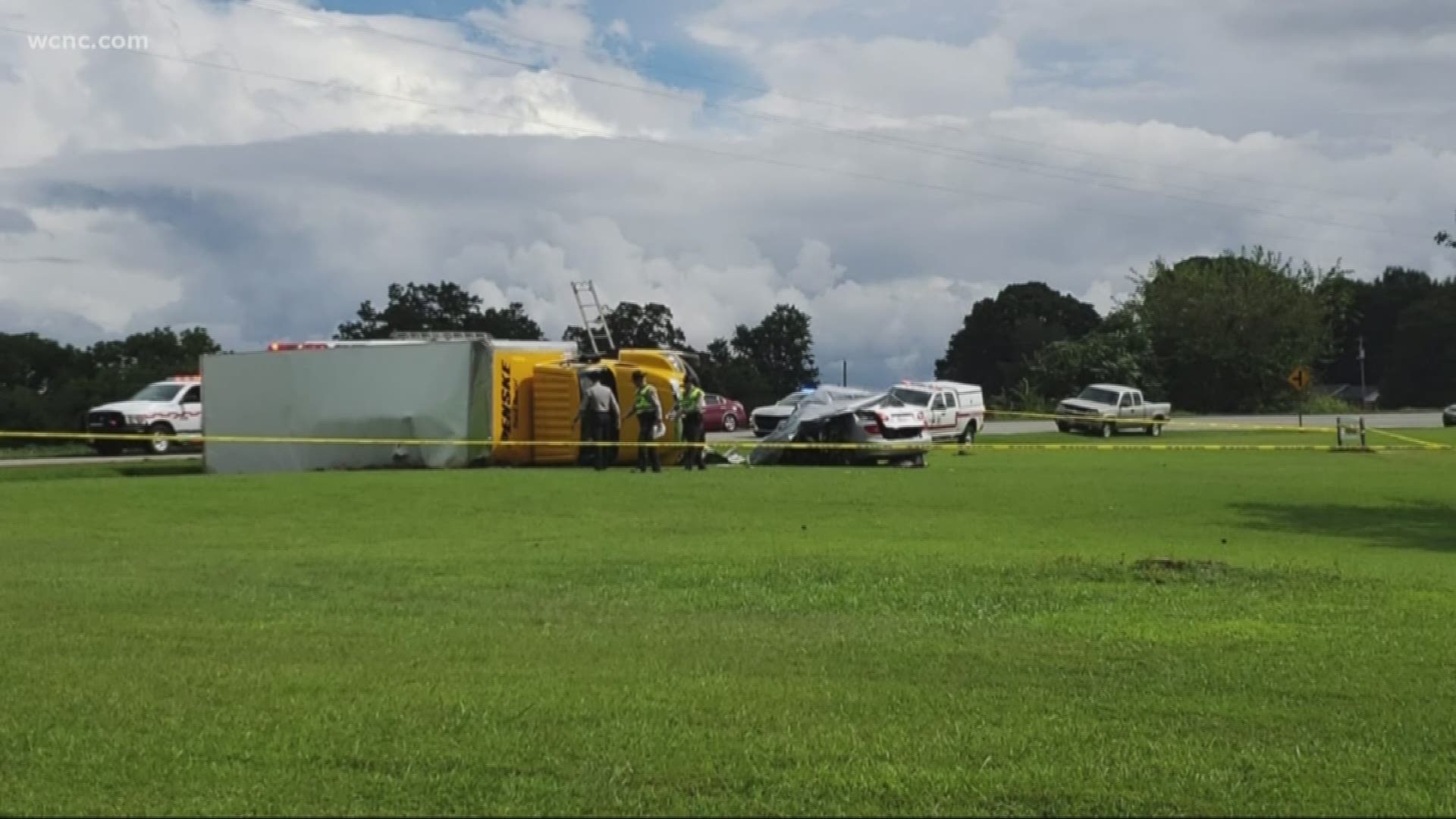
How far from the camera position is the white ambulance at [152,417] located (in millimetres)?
37438

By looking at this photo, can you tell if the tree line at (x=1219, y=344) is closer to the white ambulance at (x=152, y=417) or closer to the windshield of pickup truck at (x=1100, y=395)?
the windshield of pickup truck at (x=1100, y=395)

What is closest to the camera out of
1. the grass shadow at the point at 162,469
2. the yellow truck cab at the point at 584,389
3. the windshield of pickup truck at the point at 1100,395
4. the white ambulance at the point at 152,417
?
the yellow truck cab at the point at 584,389

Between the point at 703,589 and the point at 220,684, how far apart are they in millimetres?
4450

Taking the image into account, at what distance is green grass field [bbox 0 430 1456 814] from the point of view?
5.77 m

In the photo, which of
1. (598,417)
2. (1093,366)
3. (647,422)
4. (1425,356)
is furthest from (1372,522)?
(1425,356)

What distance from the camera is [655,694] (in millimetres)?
7246

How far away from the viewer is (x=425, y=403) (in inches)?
1186

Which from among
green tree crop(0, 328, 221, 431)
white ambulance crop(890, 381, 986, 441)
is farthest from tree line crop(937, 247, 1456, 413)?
green tree crop(0, 328, 221, 431)

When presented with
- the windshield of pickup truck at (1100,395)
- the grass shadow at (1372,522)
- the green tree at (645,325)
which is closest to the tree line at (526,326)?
the green tree at (645,325)

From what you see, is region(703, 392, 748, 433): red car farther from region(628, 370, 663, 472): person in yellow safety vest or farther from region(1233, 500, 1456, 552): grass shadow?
region(1233, 500, 1456, 552): grass shadow

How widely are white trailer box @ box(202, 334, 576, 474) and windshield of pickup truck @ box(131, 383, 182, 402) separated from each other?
7696 millimetres

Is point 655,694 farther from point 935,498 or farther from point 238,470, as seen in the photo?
point 238,470

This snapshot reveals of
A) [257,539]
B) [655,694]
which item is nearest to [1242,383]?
[257,539]

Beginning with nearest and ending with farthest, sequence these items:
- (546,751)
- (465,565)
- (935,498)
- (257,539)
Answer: (546,751) < (465,565) < (257,539) < (935,498)
